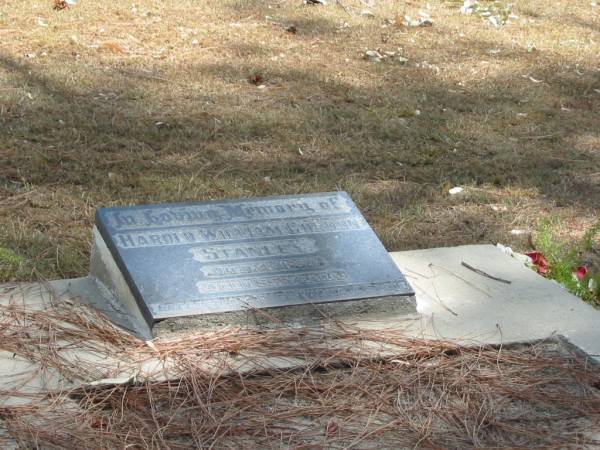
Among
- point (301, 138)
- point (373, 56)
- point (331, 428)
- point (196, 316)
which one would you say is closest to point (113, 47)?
point (373, 56)

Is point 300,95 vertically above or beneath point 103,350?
beneath

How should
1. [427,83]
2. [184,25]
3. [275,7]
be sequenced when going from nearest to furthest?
[427,83] < [184,25] < [275,7]

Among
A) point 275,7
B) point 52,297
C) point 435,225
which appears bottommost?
point 275,7

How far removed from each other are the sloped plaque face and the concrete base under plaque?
1.0 inches

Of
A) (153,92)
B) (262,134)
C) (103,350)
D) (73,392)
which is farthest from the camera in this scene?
(153,92)

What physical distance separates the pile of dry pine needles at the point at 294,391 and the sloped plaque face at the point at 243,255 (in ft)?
0.40

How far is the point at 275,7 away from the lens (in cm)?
838

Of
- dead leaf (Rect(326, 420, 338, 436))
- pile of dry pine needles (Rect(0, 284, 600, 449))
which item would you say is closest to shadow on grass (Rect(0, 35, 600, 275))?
pile of dry pine needles (Rect(0, 284, 600, 449))

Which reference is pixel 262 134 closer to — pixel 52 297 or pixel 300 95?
pixel 300 95

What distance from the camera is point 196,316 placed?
2.98 meters

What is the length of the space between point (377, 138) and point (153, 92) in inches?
58.1

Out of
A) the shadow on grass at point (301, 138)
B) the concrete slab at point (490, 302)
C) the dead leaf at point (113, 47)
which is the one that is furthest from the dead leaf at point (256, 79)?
the concrete slab at point (490, 302)

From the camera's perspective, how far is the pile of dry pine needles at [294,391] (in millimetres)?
2562

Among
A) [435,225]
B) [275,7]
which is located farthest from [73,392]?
[275,7]
